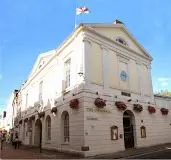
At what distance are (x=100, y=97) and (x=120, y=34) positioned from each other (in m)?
8.22

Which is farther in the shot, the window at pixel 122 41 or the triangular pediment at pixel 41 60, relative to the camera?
the triangular pediment at pixel 41 60

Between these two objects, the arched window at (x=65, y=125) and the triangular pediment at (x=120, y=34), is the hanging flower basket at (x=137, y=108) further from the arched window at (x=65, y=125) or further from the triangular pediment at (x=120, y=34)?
the arched window at (x=65, y=125)

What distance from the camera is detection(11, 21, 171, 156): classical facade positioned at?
17844 millimetres

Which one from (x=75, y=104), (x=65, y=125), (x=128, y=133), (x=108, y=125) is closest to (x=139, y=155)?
(x=108, y=125)

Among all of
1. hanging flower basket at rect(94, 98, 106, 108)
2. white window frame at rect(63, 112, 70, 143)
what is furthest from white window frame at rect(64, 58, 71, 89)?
hanging flower basket at rect(94, 98, 106, 108)

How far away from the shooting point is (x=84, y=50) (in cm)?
1888

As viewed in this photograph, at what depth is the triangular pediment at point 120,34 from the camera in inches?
843

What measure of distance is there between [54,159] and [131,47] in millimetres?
14497

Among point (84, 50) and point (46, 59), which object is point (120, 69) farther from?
point (46, 59)

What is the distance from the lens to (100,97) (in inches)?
738

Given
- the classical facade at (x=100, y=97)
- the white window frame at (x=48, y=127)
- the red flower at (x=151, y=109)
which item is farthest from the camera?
the white window frame at (x=48, y=127)

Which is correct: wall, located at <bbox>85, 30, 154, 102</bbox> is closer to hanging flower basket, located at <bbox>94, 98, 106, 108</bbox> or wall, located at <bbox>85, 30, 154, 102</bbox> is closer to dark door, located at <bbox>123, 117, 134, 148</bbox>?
hanging flower basket, located at <bbox>94, 98, 106, 108</bbox>

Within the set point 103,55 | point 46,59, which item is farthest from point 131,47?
point 46,59

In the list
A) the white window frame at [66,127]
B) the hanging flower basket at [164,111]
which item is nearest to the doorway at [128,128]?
the white window frame at [66,127]
